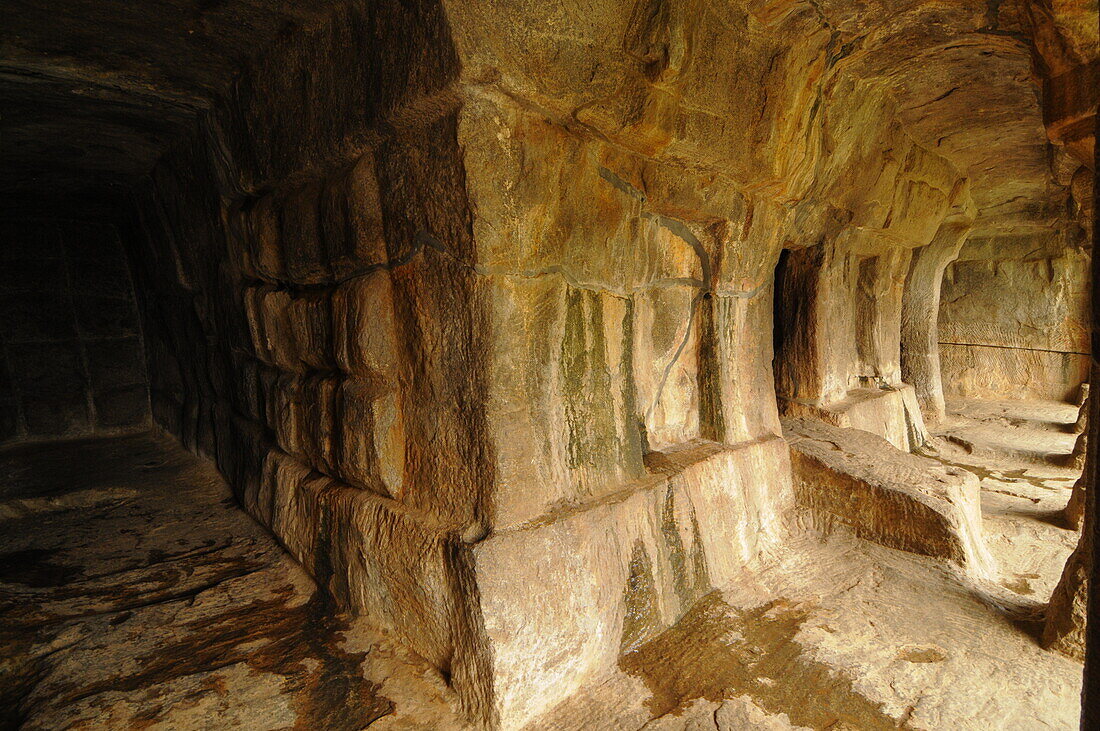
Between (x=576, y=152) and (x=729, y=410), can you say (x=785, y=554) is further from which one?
(x=576, y=152)

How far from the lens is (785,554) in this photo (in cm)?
306

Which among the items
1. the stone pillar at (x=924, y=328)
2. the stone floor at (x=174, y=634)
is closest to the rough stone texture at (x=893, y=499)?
the stone floor at (x=174, y=634)

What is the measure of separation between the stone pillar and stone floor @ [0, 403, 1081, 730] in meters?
4.24

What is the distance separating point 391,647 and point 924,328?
24.6 ft

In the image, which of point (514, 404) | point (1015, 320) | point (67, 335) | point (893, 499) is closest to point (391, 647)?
point (514, 404)

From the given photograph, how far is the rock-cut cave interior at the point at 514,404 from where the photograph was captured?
187 cm

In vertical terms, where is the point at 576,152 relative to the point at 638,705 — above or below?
above

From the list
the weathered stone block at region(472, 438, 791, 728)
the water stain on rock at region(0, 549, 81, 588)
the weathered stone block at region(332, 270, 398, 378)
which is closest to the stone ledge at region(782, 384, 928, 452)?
the weathered stone block at region(472, 438, 791, 728)

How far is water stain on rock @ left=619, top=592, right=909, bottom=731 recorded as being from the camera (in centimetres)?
197

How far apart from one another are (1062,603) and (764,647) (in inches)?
45.5

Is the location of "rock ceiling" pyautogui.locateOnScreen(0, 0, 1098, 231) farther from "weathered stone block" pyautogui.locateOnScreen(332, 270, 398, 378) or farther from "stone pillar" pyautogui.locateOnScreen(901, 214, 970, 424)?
"stone pillar" pyautogui.locateOnScreen(901, 214, 970, 424)

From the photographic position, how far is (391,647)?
85.4 inches

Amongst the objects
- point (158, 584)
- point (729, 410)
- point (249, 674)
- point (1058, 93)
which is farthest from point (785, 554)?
point (158, 584)

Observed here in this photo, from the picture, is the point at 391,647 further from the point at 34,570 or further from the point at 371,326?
the point at 34,570
